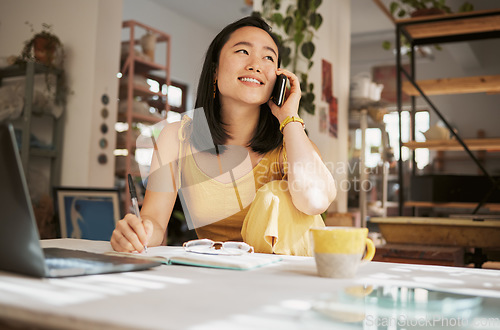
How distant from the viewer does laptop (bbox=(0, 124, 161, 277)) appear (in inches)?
20.3

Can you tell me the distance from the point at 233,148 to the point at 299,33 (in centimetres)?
187

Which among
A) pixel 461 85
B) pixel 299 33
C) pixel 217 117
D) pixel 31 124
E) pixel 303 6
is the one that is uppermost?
pixel 303 6

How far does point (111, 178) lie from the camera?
3.50 m

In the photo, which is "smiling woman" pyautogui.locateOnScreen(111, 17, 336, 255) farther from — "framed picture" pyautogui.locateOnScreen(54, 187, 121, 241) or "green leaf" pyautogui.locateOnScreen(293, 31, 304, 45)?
"framed picture" pyautogui.locateOnScreen(54, 187, 121, 241)

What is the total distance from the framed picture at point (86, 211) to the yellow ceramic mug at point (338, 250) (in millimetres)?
2621

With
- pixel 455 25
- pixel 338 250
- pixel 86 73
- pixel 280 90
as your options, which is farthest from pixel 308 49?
pixel 338 250

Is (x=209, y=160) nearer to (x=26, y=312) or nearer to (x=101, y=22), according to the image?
(x=26, y=312)

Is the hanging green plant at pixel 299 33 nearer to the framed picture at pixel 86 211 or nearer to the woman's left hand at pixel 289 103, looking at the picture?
the framed picture at pixel 86 211

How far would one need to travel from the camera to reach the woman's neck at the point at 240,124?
4.82 feet

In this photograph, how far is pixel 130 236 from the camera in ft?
2.91

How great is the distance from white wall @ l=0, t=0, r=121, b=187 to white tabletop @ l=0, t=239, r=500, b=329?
9.21ft

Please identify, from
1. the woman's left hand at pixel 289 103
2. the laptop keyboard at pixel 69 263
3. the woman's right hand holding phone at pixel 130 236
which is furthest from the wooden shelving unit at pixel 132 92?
the laptop keyboard at pixel 69 263

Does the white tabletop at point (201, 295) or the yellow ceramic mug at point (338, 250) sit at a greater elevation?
the yellow ceramic mug at point (338, 250)

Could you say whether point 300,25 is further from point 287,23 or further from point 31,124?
point 31,124
